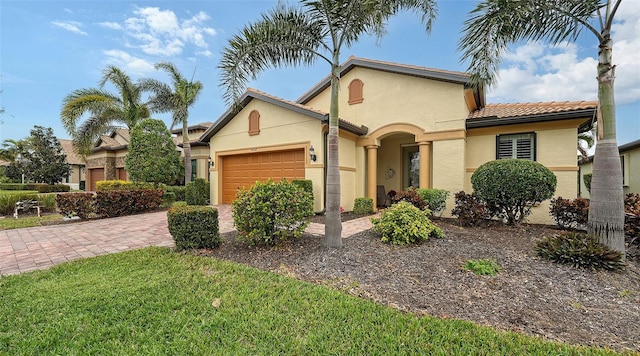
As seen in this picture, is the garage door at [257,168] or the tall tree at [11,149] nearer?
the garage door at [257,168]

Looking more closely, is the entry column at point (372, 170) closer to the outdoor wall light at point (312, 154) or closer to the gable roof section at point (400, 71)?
the outdoor wall light at point (312, 154)

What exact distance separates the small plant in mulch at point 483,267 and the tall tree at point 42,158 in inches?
1220

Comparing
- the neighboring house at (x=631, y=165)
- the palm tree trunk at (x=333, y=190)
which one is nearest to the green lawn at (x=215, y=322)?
the palm tree trunk at (x=333, y=190)

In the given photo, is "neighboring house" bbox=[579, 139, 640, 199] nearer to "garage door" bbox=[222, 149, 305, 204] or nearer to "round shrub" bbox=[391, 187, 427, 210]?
"round shrub" bbox=[391, 187, 427, 210]

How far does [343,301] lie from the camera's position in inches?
134

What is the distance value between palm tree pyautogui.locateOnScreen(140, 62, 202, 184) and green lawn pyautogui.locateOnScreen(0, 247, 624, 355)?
520 inches

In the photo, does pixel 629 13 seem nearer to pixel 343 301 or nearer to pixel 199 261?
pixel 343 301

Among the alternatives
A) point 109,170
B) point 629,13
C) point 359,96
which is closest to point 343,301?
point 629,13

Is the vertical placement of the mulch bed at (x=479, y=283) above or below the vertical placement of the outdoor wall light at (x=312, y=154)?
below

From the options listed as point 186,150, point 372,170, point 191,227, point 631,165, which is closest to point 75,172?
point 186,150

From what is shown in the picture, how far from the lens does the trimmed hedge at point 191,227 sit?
18.4 feet

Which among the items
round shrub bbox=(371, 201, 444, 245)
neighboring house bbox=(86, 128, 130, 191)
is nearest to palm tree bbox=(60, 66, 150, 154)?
neighboring house bbox=(86, 128, 130, 191)

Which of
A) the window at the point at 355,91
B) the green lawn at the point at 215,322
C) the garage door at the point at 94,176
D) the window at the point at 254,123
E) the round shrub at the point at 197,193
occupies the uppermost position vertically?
the window at the point at 355,91

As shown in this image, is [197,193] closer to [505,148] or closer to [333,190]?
[333,190]
